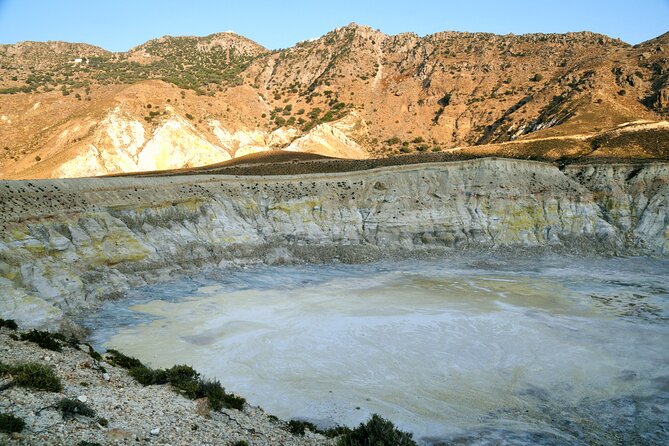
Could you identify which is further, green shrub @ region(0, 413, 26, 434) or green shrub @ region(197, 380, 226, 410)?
green shrub @ region(197, 380, 226, 410)

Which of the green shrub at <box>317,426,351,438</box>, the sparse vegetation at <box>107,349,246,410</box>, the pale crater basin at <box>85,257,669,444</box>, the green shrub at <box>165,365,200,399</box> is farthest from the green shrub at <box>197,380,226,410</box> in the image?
the green shrub at <box>317,426,351,438</box>

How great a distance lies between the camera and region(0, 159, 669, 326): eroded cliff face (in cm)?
2748

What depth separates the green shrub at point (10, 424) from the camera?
314 inches

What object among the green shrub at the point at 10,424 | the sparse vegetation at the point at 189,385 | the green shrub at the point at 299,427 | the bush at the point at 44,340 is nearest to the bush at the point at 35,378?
the green shrub at the point at 10,424

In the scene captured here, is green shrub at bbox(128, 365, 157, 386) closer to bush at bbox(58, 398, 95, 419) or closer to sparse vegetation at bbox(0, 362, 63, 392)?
sparse vegetation at bbox(0, 362, 63, 392)

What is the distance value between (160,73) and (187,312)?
70863mm

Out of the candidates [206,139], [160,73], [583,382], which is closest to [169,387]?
[583,382]

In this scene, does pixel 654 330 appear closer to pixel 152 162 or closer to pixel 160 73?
pixel 152 162

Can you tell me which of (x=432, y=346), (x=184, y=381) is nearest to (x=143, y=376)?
(x=184, y=381)

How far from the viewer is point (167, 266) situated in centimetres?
2864

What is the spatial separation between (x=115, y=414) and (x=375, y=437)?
209 inches

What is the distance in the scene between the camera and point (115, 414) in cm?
987

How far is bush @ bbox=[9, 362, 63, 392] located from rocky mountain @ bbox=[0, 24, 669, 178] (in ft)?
145

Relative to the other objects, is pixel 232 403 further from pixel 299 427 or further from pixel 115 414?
pixel 115 414
